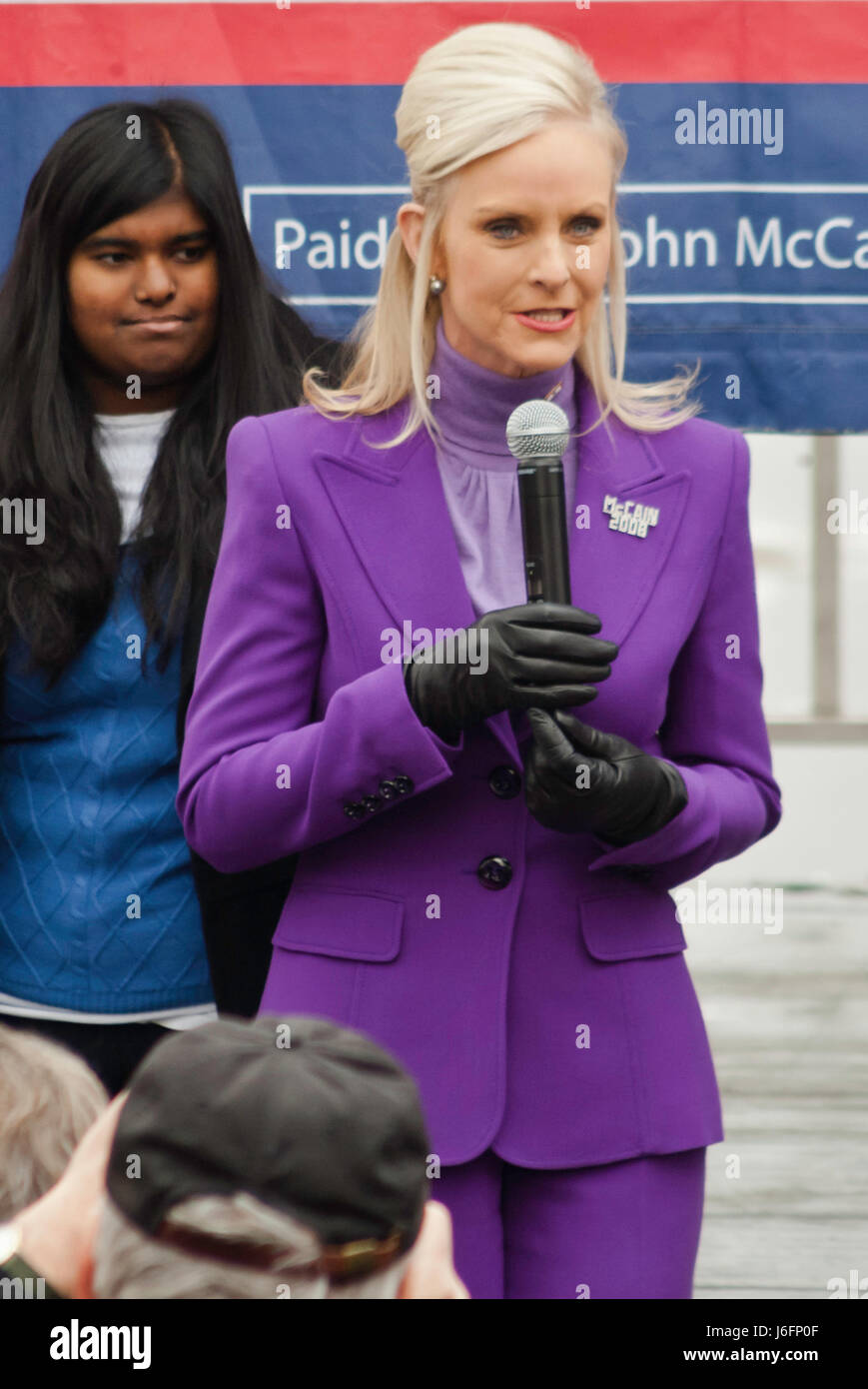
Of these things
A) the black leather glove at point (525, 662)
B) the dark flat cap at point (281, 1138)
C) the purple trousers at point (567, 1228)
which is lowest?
the purple trousers at point (567, 1228)

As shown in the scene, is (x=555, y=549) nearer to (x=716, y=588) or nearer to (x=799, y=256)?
(x=716, y=588)

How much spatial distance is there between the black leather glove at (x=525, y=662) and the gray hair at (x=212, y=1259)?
2.82ft

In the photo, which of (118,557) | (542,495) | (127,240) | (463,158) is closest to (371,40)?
(127,240)

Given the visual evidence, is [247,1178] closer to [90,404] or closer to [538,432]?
[538,432]

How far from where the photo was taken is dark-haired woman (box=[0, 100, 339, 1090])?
8.61 feet

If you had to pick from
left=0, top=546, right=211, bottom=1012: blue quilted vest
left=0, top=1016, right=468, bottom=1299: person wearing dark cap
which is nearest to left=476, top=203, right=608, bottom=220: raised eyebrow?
left=0, top=546, right=211, bottom=1012: blue quilted vest

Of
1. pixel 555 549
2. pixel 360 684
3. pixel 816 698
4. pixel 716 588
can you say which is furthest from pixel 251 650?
pixel 816 698

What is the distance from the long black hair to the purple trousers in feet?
2.84

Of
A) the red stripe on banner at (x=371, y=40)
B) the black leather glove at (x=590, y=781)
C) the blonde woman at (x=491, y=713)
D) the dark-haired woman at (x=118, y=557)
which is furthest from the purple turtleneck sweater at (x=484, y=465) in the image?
the red stripe on banner at (x=371, y=40)

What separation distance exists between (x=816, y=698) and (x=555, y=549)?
33.5 feet

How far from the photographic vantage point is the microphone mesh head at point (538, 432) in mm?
2039

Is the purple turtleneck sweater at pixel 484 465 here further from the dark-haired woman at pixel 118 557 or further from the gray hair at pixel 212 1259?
the gray hair at pixel 212 1259

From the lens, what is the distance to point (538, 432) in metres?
2.05

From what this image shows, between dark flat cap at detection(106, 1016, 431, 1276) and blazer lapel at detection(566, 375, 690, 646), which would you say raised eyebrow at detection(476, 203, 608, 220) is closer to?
blazer lapel at detection(566, 375, 690, 646)
